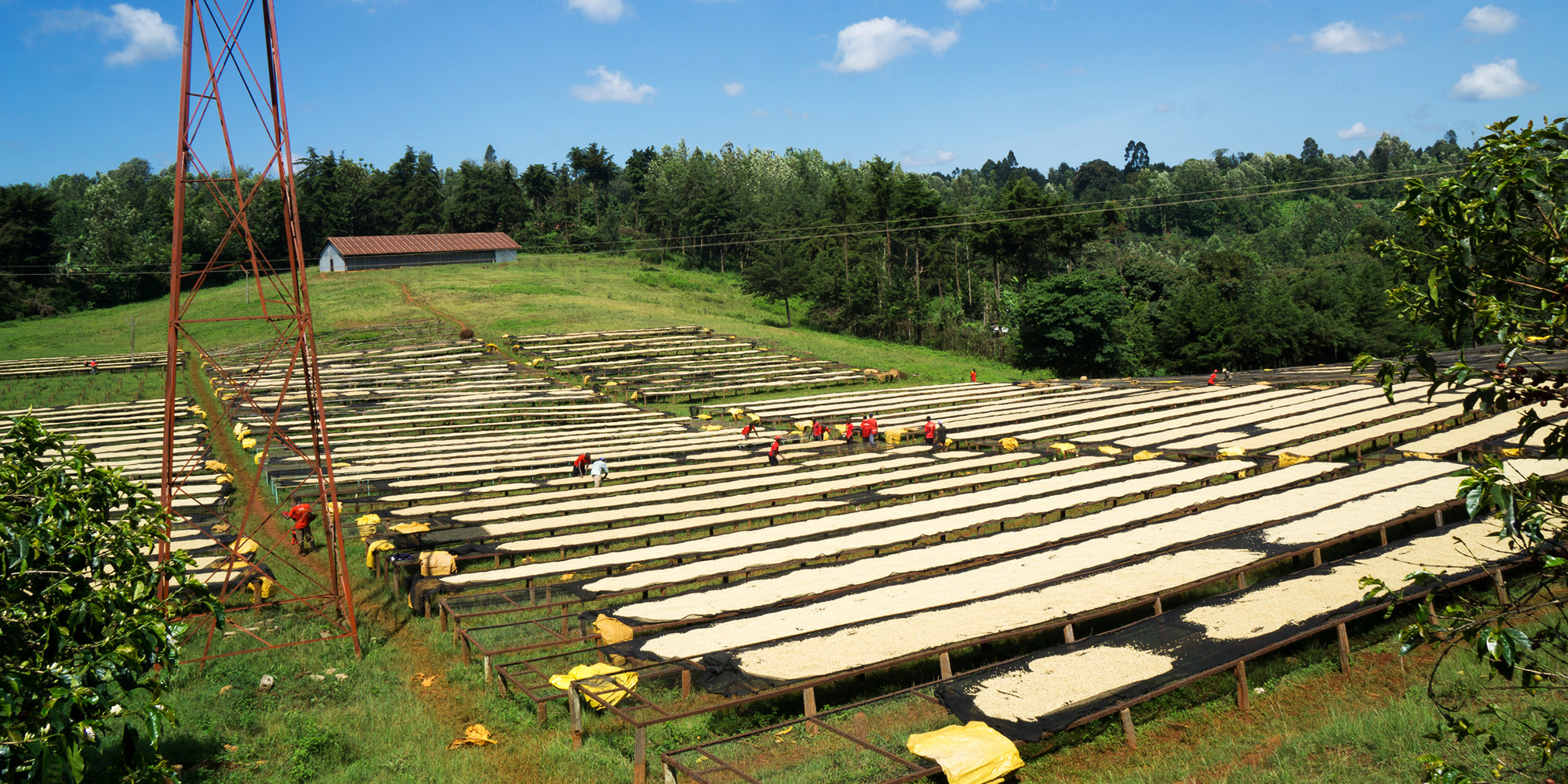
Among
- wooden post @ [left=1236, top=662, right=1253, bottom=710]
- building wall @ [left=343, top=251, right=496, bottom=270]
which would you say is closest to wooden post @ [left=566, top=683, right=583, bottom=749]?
wooden post @ [left=1236, top=662, right=1253, bottom=710]

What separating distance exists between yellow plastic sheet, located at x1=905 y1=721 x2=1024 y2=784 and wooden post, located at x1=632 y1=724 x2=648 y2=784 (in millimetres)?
3035

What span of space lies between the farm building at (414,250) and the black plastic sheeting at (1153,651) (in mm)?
94426

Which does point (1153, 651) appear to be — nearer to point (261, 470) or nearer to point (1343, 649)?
point (1343, 649)

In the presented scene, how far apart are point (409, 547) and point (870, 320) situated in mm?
60475

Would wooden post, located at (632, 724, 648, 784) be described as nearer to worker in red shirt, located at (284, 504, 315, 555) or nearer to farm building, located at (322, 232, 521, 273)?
worker in red shirt, located at (284, 504, 315, 555)

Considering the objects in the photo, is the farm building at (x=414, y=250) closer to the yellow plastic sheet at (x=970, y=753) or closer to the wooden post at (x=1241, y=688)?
the yellow plastic sheet at (x=970, y=753)

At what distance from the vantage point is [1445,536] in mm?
16328

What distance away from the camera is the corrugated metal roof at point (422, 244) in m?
92.9

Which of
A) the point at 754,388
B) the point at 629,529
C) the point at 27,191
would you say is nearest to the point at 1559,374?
the point at 629,529

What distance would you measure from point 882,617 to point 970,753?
14.2ft

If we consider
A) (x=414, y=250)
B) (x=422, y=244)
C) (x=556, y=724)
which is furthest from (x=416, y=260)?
(x=556, y=724)

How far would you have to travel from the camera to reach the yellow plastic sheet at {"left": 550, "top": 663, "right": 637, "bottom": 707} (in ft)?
38.5

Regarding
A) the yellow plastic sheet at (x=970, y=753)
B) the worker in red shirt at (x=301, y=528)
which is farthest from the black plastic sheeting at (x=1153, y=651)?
the worker in red shirt at (x=301, y=528)

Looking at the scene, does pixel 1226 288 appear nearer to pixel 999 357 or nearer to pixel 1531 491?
pixel 999 357
